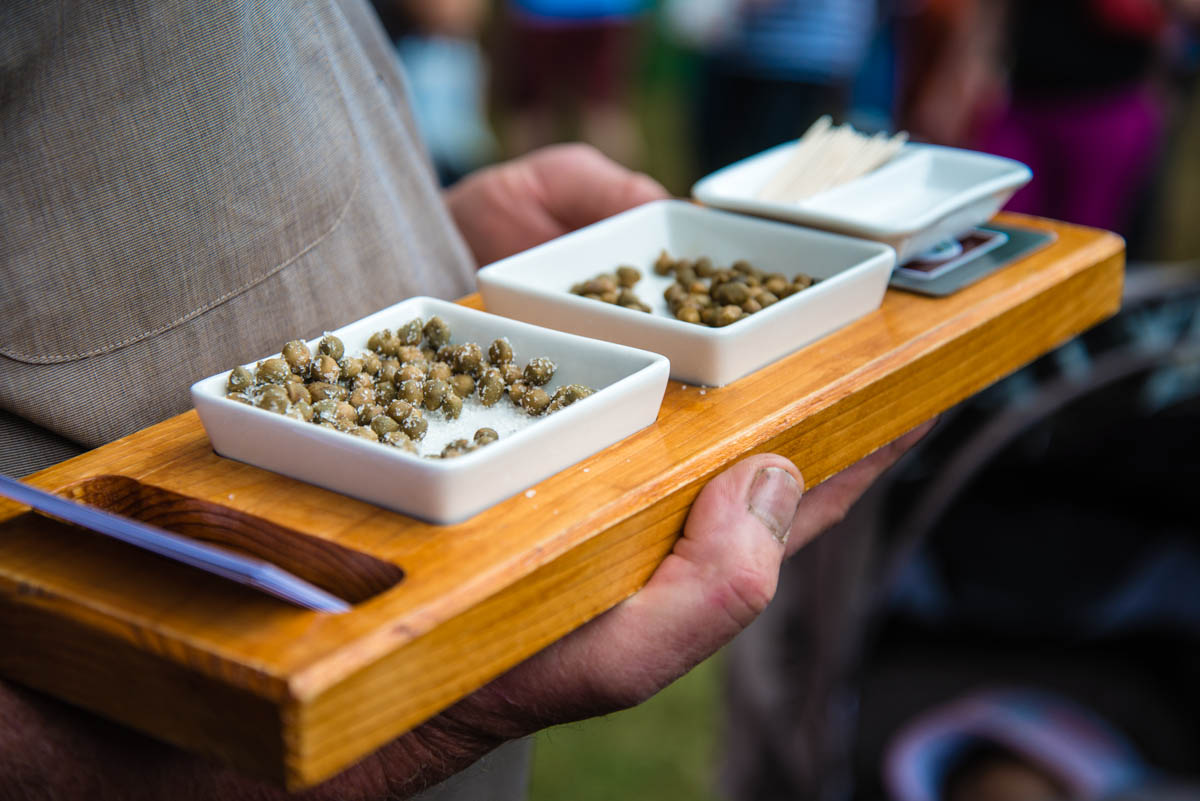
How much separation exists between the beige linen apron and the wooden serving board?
82mm

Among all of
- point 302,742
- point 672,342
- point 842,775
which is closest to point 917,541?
point 842,775

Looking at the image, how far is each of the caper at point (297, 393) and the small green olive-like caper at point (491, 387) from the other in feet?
0.53

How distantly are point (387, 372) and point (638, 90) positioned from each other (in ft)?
22.4

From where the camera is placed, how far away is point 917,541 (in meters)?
2.16

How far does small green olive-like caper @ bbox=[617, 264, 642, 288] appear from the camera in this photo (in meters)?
1.36

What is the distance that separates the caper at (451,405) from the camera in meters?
1.06

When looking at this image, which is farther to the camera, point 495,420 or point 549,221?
point 549,221

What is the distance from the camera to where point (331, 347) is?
1086 millimetres

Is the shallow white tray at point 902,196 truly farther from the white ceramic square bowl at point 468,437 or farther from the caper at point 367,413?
the caper at point 367,413

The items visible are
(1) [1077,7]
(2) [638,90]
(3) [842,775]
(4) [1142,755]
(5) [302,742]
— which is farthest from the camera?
(2) [638,90]

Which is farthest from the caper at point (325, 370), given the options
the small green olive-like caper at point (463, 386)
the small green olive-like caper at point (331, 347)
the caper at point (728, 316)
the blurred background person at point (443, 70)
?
the blurred background person at point (443, 70)

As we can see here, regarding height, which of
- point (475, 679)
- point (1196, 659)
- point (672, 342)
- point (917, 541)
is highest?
point (672, 342)

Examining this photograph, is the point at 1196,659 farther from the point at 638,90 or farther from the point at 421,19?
the point at 638,90

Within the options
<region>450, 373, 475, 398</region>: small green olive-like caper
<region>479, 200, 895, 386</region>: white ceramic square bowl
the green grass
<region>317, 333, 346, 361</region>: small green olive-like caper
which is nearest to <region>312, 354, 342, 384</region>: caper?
<region>317, 333, 346, 361</region>: small green olive-like caper
